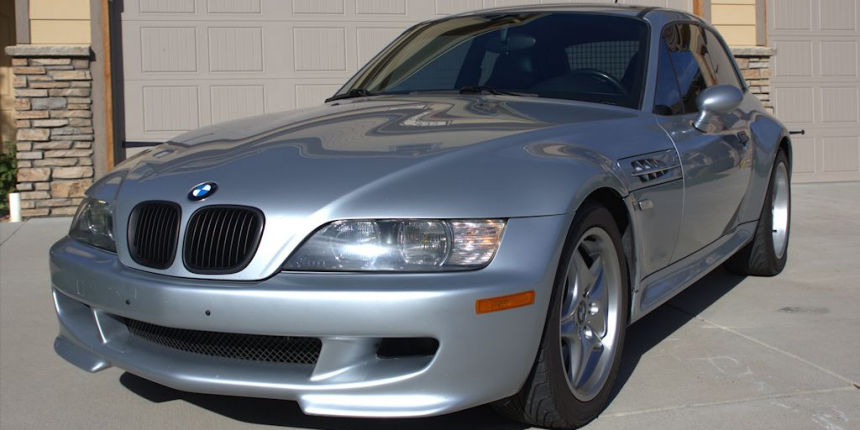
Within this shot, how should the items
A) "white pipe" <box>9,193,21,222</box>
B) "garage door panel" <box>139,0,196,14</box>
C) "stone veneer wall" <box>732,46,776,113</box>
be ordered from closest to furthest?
"white pipe" <box>9,193,21,222</box> → "garage door panel" <box>139,0,196,14</box> → "stone veneer wall" <box>732,46,776,113</box>

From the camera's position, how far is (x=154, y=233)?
→ 2.93 metres

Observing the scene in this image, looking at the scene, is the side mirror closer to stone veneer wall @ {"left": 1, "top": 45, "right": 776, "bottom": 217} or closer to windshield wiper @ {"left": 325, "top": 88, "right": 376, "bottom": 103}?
windshield wiper @ {"left": 325, "top": 88, "right": 376, "bottom": 103}

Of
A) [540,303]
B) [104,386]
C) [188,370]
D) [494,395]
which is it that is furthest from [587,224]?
[104,386]

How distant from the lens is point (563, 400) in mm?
2916

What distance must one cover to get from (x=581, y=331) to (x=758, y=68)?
25.4 ft

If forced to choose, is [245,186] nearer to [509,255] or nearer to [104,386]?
[509,255]

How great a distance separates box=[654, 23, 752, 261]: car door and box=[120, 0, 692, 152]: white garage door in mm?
4577

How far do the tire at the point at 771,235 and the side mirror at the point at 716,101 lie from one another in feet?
3.88

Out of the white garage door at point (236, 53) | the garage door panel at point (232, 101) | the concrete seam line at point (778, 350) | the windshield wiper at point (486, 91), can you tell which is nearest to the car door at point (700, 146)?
the concrete seam line at point (778, 350)

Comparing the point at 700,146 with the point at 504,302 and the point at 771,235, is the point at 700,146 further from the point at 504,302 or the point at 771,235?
the point at 504,302

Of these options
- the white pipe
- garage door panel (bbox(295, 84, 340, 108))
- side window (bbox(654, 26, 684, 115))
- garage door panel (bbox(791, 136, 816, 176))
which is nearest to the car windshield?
side window (bbox(654, 26, 684, 115))

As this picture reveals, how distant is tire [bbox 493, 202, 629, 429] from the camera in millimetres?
2836

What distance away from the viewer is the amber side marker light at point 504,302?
257 centimetres

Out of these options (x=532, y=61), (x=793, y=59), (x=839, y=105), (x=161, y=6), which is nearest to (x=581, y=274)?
(x=532, y=61)
